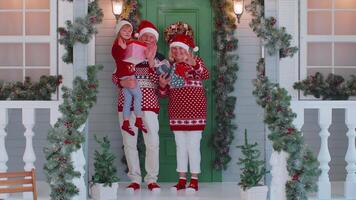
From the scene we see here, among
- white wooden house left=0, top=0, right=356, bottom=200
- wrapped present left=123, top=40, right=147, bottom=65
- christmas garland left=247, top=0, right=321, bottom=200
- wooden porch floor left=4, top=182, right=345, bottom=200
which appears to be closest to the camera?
christmas garland left=247, top=0, right=321, bottom=200

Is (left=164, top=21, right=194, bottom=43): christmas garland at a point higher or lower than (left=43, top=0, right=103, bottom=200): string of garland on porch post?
higher

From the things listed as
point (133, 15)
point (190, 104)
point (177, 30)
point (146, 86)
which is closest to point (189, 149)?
point (190, 104)

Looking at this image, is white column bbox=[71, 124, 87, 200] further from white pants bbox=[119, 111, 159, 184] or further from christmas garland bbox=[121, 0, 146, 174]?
christmas garland bbox=[121, 0, 146, 174]

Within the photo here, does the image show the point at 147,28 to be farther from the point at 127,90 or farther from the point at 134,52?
the point at 127,90

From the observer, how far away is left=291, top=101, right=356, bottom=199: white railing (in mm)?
7496

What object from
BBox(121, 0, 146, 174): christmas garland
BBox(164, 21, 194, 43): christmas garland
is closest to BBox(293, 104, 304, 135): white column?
BBox(164, 21, 194, 43): christmas garland

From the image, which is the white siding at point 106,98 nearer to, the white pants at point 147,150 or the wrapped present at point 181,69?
the white pants at point 147,150

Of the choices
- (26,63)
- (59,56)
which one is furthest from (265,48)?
(26,63)

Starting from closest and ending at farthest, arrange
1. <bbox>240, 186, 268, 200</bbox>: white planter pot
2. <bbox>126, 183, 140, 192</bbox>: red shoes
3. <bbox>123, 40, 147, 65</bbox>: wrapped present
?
<bbox>240, 186, 268, 200</bbox>: white planter pot < <bbox>123, 40, 147, 65</bbox>: wrapped present < <bbox>126, 183, 140, 192</bbox>: red shoes

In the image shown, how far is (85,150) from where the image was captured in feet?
25.4

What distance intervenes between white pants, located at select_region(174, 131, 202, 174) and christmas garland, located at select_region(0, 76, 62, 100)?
4.94 feet

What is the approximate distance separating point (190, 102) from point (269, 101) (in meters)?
1.34

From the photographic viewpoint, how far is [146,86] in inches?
334

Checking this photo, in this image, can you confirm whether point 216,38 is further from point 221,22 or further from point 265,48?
point 265,48
